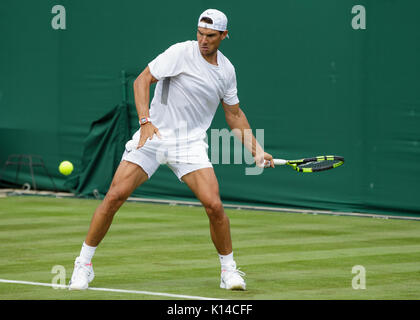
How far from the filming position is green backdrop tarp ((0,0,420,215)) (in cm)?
1182

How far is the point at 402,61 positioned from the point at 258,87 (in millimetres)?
2158

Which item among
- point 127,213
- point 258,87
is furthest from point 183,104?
point 258,87

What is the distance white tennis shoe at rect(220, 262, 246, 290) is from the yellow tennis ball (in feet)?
26.1

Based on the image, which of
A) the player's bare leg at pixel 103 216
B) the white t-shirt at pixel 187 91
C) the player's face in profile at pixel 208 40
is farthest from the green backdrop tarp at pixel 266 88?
the player's bare leg at pixel 103 216

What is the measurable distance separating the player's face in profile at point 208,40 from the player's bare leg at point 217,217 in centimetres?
82

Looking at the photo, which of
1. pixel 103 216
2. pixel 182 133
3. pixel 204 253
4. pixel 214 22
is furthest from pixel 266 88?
pixel 103 216

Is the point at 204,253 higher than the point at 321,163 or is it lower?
lower

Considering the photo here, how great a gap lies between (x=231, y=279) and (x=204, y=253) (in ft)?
6.67

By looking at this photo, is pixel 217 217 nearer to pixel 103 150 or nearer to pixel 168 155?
pixel 168 155

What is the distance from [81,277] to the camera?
21.1 feet

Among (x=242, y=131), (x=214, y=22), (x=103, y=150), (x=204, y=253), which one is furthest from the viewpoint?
(x=103, y=150)

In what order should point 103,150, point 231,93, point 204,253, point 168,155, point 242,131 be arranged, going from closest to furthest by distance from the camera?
1. point 168,155
2. point 231,93
3. point 242,131
4. point 204,253
5. point 103,150

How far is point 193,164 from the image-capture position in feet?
21.5

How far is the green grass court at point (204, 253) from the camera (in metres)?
6.56
